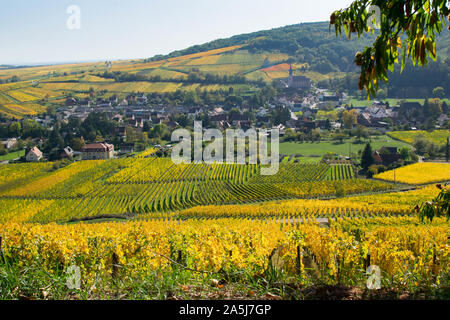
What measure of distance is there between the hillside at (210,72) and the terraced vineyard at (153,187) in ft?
169

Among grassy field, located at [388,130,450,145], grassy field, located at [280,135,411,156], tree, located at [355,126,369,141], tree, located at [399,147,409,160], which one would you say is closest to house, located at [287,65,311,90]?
grassy field, located at [388,130,450,145]

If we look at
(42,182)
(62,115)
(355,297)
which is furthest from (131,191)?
(62,115)

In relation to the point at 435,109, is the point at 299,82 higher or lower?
higher

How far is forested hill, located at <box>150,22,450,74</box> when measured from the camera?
138875mm

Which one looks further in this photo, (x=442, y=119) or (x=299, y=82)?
(x=299, y=82)

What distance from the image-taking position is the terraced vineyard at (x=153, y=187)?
3092 centimetres

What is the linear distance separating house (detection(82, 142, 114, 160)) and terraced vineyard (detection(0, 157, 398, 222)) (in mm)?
6655

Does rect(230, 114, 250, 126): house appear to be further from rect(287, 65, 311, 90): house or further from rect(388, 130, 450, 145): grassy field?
rect(287, 65, 311, 90): house

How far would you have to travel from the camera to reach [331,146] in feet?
174

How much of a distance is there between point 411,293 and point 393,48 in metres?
2.38

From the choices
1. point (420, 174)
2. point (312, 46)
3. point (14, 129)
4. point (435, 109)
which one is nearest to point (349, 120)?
point (435, 109)

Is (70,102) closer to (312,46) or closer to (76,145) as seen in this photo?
(76,145)

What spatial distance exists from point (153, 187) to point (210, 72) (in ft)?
336

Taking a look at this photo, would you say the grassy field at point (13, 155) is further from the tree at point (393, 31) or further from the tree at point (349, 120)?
the tree at point (393, 31)
